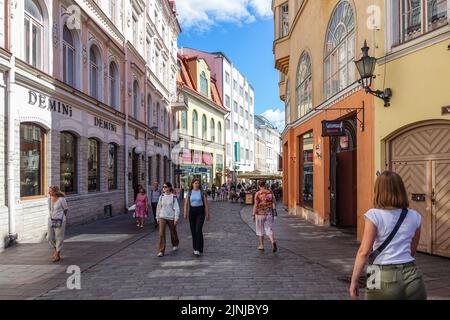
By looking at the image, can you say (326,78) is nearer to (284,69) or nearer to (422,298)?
(284,69)

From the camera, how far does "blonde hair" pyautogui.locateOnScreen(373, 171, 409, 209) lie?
3213 mm

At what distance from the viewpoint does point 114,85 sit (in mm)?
20109

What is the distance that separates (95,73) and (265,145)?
57.9m

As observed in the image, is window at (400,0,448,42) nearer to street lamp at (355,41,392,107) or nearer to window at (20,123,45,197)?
street lamp at (355,41,392,107)

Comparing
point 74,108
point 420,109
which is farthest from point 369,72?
point 74,108

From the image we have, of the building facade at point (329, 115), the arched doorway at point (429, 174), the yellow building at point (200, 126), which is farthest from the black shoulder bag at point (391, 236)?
the yellow building at point (200, 126)

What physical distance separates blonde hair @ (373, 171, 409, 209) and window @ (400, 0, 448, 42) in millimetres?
6307

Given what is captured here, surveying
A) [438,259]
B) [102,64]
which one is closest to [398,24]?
[438,259]

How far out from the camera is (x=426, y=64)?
852 cm

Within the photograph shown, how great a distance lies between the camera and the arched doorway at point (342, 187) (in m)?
14.1

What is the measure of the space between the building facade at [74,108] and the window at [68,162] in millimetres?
34

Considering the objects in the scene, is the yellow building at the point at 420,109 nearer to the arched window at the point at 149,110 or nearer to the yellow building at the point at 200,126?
the arched window at the point at 149,110

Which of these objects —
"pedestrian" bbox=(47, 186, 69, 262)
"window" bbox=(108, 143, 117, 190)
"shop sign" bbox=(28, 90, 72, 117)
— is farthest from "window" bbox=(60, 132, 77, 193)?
"pedestrian" bbox=(47, 186, 69, 262)
